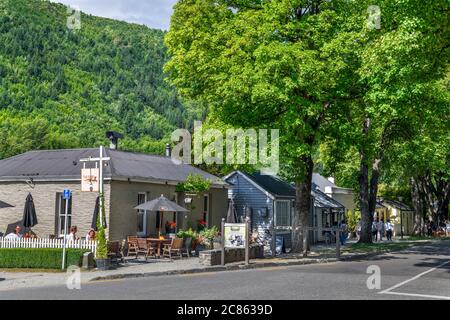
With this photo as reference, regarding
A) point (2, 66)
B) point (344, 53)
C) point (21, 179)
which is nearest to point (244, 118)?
point (344, 53)

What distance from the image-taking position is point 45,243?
22125mm

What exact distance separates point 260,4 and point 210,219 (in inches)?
517

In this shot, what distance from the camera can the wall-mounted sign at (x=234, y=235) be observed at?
2239 centimetres

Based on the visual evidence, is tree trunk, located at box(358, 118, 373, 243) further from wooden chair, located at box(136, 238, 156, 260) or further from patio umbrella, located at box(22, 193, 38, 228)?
patio umbrella, located at box(22, 193, 38, 228)

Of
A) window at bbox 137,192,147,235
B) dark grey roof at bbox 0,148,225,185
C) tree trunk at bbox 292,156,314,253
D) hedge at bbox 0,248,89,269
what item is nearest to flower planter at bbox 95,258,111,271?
hedge at bbox 0,248,89,269

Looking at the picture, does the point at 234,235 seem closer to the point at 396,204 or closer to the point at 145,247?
the point at 145,247

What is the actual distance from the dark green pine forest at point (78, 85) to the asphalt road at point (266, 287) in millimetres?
65398

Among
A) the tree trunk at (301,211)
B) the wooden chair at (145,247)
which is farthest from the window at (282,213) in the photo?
the wooden chair at (145,247)

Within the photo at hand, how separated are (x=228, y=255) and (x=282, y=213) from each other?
16.0 meters

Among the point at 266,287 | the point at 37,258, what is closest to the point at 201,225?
the point at 37,258

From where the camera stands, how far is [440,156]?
141 ft

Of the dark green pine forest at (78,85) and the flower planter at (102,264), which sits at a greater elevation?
the dark green pine forest at (78,85)

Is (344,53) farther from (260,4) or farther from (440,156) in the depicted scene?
(440,156)

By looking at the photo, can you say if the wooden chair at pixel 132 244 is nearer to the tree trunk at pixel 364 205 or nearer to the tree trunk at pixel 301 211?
the tree trunk at pixel 301 211
